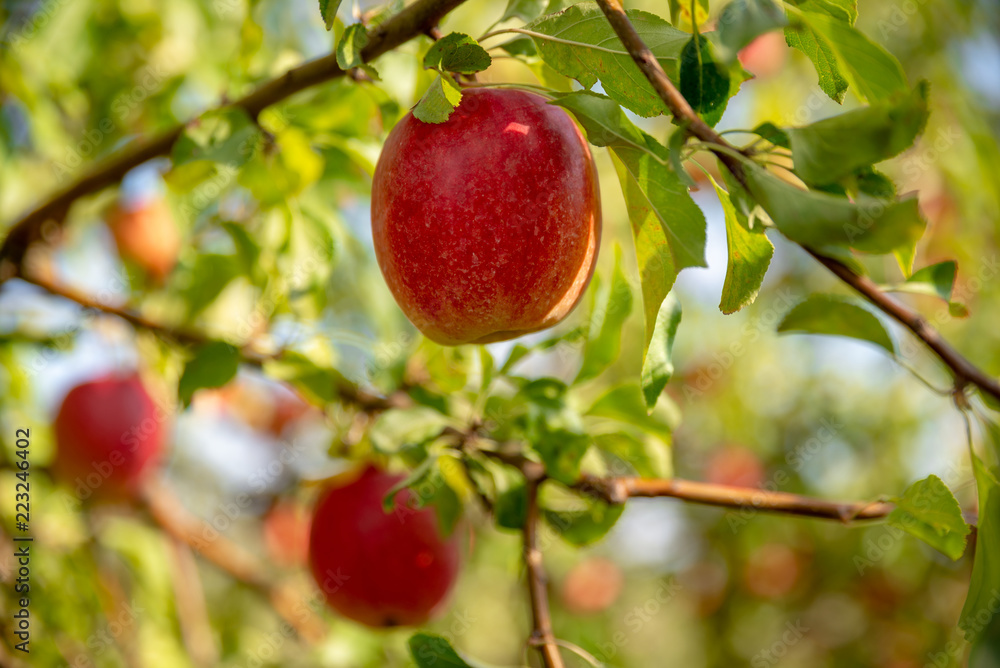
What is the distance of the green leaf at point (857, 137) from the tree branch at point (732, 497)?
1.58 feet

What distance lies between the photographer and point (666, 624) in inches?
175

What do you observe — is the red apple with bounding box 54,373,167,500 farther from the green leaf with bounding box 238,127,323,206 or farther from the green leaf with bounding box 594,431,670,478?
the green leaf with bounding box 594,431,670,478

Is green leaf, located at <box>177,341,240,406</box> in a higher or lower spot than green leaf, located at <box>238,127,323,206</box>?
lower

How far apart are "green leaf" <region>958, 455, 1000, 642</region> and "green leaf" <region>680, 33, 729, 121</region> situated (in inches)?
16.8

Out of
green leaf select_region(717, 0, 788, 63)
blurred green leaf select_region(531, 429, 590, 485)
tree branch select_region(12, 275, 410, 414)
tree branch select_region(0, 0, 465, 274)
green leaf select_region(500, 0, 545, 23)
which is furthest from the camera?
tree branch select_region(12, 275, 410, 414)

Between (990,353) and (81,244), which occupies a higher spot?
(81,244)

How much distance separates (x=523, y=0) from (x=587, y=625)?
2.88 meters

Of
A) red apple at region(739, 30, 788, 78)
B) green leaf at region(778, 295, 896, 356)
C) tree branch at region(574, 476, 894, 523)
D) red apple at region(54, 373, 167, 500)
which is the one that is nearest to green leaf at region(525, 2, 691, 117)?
green leaf at region(778, 295, 896, 356)

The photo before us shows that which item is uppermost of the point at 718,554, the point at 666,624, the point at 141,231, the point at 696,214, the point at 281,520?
the point at 696,214

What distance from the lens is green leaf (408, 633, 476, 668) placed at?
0.80 metres

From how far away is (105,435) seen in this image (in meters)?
1.65

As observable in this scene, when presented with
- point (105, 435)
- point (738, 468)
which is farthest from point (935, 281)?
point (738, 468)

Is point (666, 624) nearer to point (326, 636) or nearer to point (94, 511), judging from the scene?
point (326, 636)

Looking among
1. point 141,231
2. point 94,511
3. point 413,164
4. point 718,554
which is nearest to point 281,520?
point 94,511
